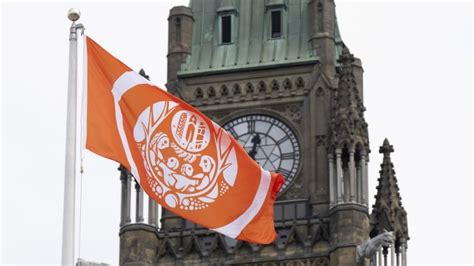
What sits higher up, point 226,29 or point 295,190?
point 226,29

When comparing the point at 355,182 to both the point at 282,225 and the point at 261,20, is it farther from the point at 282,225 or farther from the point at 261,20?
the point at 261,20

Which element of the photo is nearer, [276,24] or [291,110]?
[291,110]

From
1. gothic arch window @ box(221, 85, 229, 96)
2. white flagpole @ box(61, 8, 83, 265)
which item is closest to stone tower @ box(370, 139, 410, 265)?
gothic arch window @ box(221, 85, 229, 96)

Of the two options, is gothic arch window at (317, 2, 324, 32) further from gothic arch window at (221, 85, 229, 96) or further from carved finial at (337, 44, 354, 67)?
gothic arch window at (221, 85, 229, 96)

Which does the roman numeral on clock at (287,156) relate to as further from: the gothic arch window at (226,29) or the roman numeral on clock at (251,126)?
the gothic arch window at (226,29)

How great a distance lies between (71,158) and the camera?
35438 millimetres

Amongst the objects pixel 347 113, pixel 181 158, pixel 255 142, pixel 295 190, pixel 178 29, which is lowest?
pixel 181 158

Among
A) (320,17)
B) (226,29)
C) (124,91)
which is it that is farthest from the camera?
(226,29)

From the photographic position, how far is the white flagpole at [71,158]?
114 ft

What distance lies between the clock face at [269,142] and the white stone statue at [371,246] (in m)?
4.45

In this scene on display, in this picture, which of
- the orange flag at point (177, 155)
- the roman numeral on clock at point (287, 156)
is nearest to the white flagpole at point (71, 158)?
the orange flag at point (177, 155)

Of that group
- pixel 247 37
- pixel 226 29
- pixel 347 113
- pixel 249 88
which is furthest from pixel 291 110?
pixel 226 29

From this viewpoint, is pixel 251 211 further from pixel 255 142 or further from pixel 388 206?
pixel 388 206

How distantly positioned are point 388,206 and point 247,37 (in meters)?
8.22
